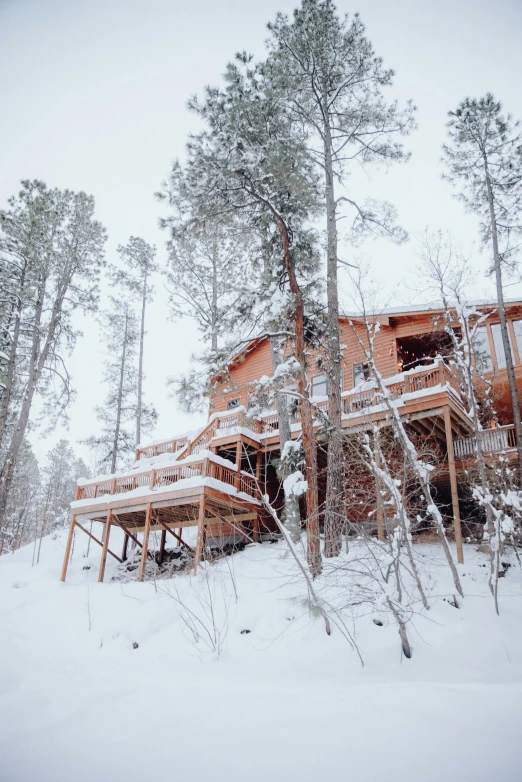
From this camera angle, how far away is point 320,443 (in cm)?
1271

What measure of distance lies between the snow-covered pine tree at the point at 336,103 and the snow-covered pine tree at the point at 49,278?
9.30 metres

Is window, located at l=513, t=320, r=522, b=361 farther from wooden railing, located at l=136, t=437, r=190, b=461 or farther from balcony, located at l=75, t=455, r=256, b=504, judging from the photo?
wooden railing, located at l=136, t=437, r=190, b=461

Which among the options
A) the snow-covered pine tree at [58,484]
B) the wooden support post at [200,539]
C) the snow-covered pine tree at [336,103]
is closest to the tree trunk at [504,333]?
the snow-covered pine tree at [336,103]

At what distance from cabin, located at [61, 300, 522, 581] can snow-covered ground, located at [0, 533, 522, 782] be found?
2503 millimetres

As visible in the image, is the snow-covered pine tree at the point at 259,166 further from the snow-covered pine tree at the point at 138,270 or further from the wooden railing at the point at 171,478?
the snow-covered pine tree at the point at 138,270

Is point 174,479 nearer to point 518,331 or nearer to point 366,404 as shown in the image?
point 366,404

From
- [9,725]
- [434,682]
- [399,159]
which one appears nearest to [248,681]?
[434,682]

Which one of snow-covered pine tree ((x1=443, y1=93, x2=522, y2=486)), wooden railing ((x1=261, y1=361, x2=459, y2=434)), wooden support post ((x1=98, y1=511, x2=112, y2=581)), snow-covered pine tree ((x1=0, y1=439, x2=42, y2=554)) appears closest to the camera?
wooden railing ((x1=261, y1=361, x2=459, y2=434))

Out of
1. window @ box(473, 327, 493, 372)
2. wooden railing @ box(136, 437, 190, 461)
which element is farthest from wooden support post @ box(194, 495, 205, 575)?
window @ box(473, 327, 493, 372)

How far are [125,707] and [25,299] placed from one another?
1490cm

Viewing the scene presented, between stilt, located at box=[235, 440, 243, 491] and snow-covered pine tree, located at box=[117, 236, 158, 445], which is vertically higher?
snow-covered pine tree, located at box=[117, 236, 158, 445]

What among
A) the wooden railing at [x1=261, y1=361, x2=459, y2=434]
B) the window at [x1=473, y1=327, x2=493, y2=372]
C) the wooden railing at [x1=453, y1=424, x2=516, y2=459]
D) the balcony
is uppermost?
the window at [x1=473, y1=327, x2=493, y2=372]

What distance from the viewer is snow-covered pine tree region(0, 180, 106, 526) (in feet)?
51.0

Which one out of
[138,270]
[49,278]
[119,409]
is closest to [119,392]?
[119,409]
